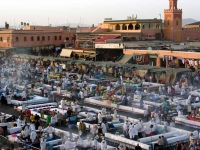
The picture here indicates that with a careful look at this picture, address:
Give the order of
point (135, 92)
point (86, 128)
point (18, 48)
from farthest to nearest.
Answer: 1. point (18, 48)
2. point (135, 92)
3. point (86, 128)

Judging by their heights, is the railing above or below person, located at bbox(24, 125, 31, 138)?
below

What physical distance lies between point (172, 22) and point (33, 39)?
17.5m

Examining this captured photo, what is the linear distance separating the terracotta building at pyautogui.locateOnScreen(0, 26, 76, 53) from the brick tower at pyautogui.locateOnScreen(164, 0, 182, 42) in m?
12.6

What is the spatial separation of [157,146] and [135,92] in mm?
9364

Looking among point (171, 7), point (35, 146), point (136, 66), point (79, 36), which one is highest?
point (171, 7)

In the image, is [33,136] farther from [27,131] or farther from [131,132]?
[131,132]

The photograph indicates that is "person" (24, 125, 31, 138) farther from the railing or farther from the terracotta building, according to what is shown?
the terracotta building

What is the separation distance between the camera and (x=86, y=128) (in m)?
16.1

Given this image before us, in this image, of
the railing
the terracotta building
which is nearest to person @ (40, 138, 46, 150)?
the railing

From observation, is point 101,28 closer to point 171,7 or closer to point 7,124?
point 171,7

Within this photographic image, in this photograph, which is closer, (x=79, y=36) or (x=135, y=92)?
(x=135, y=92)

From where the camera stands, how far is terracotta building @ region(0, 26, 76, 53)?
46188mm

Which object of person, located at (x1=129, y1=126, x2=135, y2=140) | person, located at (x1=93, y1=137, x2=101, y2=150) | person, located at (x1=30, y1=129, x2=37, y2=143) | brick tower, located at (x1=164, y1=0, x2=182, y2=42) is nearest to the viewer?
person, located at (x1=93, y1=137, x2=101, y2=150)

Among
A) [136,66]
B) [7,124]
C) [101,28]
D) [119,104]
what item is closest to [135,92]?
[119,104]
